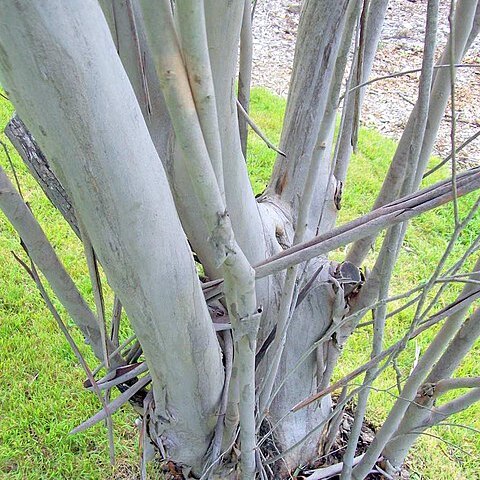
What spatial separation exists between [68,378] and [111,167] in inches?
60.6

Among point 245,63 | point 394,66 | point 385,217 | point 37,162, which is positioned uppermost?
point 245,63

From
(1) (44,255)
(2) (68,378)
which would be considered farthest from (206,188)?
(2) (68,378)

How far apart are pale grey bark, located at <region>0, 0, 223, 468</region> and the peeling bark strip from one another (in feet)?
1.16

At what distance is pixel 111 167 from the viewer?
0.61m

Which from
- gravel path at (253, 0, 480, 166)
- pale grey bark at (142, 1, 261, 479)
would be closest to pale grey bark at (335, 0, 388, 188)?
pale grey bark at (142, 1, 261, 479)

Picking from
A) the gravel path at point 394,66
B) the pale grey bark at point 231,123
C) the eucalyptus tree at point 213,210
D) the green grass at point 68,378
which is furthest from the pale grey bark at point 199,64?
the gravel path at point 394,66

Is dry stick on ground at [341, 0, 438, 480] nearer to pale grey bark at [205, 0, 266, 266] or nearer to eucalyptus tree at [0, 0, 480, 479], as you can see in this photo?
eucalyptus tree at [0, 0, 480, 479]

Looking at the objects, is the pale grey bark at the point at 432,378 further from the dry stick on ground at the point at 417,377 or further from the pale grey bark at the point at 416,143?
the pale grey bark at the point at 416,143

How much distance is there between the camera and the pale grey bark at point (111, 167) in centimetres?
51

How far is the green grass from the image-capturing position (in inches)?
67.0

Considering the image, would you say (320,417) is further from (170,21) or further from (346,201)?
(346,201)

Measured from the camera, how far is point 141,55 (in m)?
0.84

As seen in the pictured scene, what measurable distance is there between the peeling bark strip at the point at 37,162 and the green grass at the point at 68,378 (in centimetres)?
97

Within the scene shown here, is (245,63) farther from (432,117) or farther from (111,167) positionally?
(111,167)
